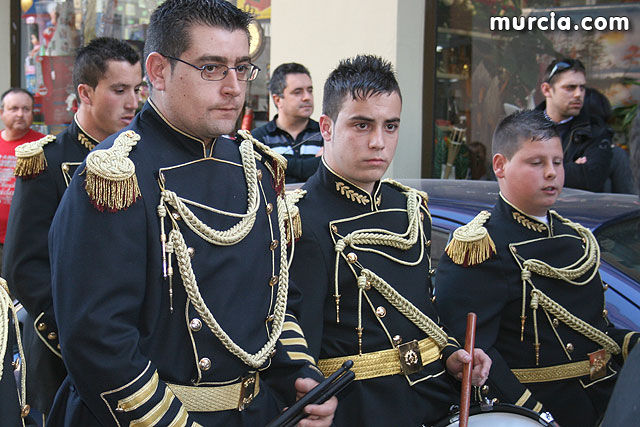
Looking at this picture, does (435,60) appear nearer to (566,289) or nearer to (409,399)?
(566,289)

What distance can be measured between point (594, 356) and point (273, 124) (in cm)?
321

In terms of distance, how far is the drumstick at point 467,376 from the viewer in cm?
243

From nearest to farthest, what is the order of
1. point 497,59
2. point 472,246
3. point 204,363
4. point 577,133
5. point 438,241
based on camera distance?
1. point 204,363
2. point 472,246
3. point 438,241
4. point 577,133
5. point 497,59

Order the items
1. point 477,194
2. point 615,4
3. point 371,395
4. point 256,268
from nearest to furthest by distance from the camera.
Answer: point 256,268
point 371,395
point 477,194
point 615,4

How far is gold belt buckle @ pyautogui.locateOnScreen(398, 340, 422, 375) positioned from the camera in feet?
8.30

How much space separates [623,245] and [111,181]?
227cm

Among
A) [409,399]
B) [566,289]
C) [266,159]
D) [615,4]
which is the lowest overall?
[409,399]

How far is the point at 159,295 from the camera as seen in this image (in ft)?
6.35

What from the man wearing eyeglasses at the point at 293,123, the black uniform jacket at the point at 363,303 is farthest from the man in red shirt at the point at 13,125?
the black uniform jacket at the point at 363,303

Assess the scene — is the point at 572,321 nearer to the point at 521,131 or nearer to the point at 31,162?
the point at 521,131

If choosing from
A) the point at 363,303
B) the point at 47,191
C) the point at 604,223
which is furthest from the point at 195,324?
the point at 604,223

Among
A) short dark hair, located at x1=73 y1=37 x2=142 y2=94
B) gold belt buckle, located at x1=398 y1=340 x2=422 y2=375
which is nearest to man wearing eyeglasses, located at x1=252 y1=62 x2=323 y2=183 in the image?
short dark hair, located at x1=73 y1=37 x2=142 y2=94

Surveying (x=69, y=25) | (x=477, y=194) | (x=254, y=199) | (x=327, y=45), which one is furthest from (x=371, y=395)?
(x=69, y=25)

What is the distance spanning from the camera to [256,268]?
210 cm
